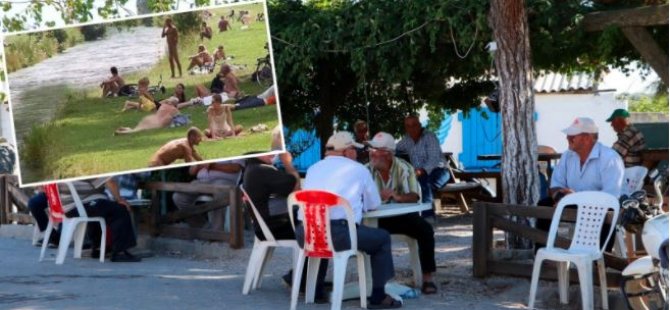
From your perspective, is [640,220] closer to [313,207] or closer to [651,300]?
[651,300]

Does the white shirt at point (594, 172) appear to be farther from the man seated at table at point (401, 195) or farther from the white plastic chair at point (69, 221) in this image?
the white plastic chair at point (69, 221)

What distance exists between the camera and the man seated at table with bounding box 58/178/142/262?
13.2 meters

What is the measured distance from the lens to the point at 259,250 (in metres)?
10.4

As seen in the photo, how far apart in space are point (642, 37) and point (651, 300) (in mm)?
5799

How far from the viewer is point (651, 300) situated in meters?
7.95

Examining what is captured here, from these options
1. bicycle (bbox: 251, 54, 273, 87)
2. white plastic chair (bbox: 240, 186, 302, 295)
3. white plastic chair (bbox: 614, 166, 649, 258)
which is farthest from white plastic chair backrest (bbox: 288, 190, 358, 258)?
white plastic chair (bbox: 614, 166, 649, 258)

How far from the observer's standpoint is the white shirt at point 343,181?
9.27m

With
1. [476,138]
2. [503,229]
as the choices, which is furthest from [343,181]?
[476,138]

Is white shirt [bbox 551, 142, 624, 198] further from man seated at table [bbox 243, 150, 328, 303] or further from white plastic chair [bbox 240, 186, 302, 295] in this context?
white plastic chair [bbox 240, 186, 302, 295]

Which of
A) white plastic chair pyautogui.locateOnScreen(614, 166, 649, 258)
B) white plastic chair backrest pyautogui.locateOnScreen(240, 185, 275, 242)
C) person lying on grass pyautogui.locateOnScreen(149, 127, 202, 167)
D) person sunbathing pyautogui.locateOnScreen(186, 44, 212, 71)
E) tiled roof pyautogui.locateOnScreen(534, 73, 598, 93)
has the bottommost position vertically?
tiled roof pyautogui.locateOnScreen(534, 73, 598, 93)

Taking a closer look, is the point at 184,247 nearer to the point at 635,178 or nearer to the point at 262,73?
the point at 635,178

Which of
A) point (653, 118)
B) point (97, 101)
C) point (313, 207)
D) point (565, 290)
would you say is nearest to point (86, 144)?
point (97, 101)

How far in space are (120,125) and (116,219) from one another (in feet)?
14.6

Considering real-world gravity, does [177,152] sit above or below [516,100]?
above
